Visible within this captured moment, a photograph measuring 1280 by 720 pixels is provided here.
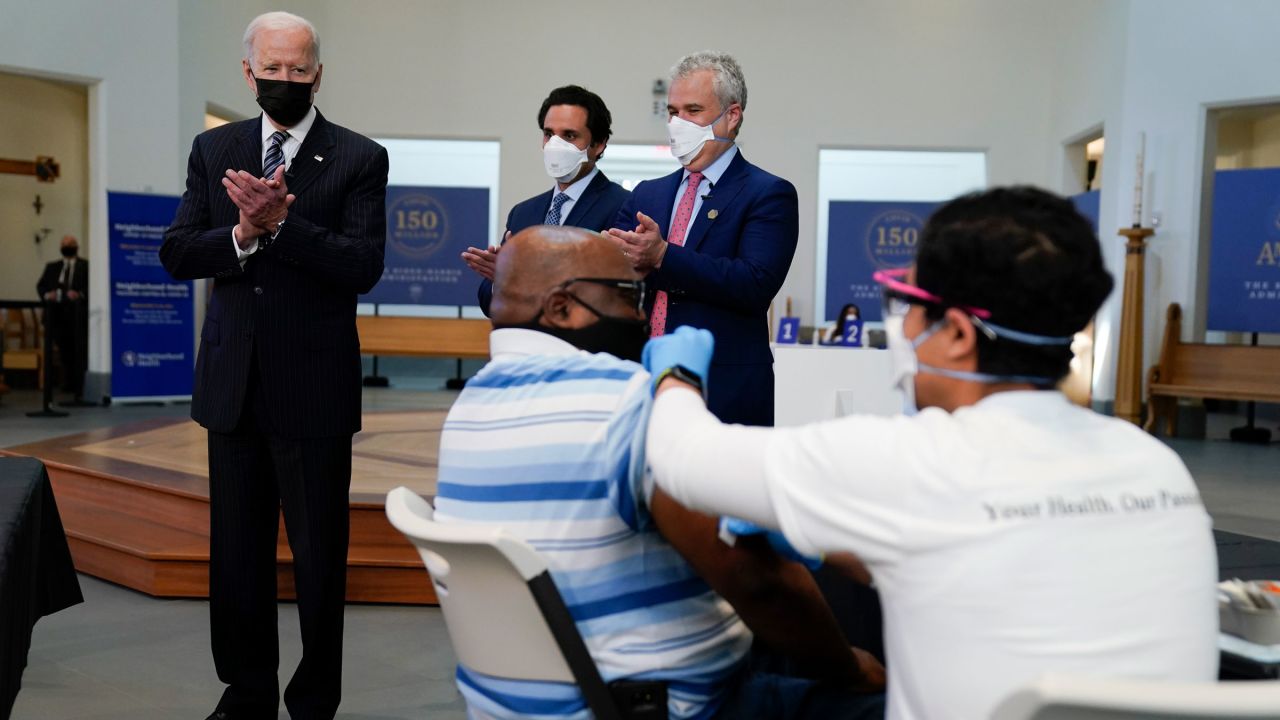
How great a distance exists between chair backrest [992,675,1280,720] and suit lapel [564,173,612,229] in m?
2.21

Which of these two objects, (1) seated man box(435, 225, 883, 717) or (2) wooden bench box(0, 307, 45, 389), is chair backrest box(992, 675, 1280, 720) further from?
(2) wooden bench box(0, 307, 45, 389)

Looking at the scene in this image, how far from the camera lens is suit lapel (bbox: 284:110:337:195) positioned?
2.47m

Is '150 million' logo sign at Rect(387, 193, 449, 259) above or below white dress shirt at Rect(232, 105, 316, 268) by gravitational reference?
above

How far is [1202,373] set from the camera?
927cm


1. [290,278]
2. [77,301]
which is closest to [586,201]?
[290,278]

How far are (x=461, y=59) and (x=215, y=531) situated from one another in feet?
34.7

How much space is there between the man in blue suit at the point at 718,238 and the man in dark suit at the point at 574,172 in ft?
0.87

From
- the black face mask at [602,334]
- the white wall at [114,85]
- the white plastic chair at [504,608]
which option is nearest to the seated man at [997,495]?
the white plastic chair at [504,608]

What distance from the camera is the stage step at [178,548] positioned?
12.8 feet

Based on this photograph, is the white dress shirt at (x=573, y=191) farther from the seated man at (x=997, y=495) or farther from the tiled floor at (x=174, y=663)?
the seated man at (x=997, y=495)

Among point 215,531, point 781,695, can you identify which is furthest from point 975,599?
point 215,531

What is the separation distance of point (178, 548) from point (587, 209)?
2.14 m

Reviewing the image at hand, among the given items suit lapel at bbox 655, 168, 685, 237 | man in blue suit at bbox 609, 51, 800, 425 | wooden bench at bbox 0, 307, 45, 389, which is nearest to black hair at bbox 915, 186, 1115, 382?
man in blue suit at bbox 609, 51, 800, 425

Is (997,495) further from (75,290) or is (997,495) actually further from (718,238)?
(75,290)
